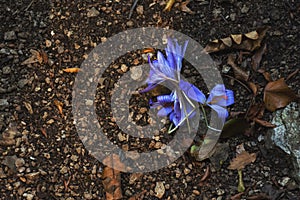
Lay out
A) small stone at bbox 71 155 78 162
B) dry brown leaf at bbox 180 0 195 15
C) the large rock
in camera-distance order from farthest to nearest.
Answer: dry brown leaf at bbox 180 0 195 15, small stone at bbox 71 155 78 162, the large rock

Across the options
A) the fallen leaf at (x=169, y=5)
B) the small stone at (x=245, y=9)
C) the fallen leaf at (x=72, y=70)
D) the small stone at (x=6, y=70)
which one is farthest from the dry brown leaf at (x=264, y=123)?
the small stone at (x=6, y=70)

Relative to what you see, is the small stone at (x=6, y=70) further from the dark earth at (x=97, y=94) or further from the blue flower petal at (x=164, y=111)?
the blue flower petal at (x=164, y=111)

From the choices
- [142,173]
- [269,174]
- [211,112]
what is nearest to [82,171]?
[142,173]

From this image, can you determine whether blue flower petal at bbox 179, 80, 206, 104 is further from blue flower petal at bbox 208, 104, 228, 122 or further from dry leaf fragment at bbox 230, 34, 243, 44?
dry leaf fragment at bbox 230, 34, 243, 44

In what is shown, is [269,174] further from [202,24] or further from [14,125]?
[14,125]

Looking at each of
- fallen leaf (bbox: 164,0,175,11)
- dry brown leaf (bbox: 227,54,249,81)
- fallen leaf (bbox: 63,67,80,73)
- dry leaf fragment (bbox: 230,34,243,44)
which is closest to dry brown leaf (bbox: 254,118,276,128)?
dry brown leaf (bbox: 227,54,249,81)

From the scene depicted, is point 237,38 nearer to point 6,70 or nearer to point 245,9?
point 245,9

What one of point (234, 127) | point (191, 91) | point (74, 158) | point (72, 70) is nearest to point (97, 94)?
point (72, 70)
